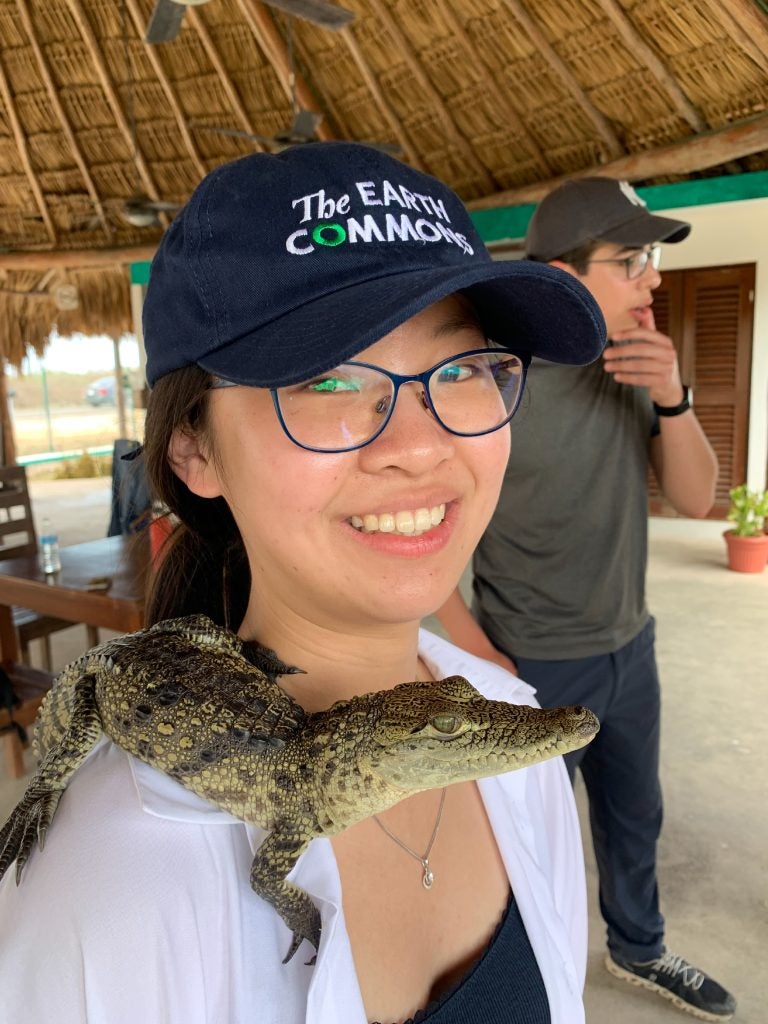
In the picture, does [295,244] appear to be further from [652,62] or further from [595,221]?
[652,62]

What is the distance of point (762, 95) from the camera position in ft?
14.2

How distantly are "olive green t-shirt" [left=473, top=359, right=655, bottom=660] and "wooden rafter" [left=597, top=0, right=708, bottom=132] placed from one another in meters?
3.46

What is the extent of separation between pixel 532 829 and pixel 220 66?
6.61m

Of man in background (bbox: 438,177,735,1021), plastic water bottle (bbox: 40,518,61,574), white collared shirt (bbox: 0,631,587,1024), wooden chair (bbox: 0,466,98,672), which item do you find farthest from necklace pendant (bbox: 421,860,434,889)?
wooden chair (bbox: 0,466,98,672)

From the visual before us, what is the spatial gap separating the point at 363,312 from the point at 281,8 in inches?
144

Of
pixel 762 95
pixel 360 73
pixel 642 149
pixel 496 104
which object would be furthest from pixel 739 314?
pixel 360 73

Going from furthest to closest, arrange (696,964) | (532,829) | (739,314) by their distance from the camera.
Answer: (739,314) → (696,964) → (532,829)

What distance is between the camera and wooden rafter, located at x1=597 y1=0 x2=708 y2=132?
4332mm

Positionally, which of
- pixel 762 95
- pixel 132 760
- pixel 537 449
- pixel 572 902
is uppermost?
pixel 762 95

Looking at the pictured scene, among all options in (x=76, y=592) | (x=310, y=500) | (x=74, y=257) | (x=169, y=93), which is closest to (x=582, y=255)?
(x=310, y=500)

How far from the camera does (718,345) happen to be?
6.33 metres

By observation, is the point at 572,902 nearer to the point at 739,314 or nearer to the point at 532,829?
the point at 532,829

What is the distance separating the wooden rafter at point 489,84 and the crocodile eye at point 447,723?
Result: 543 cm

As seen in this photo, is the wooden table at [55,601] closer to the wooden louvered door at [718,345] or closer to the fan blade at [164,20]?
the fan blade at [164,20]
